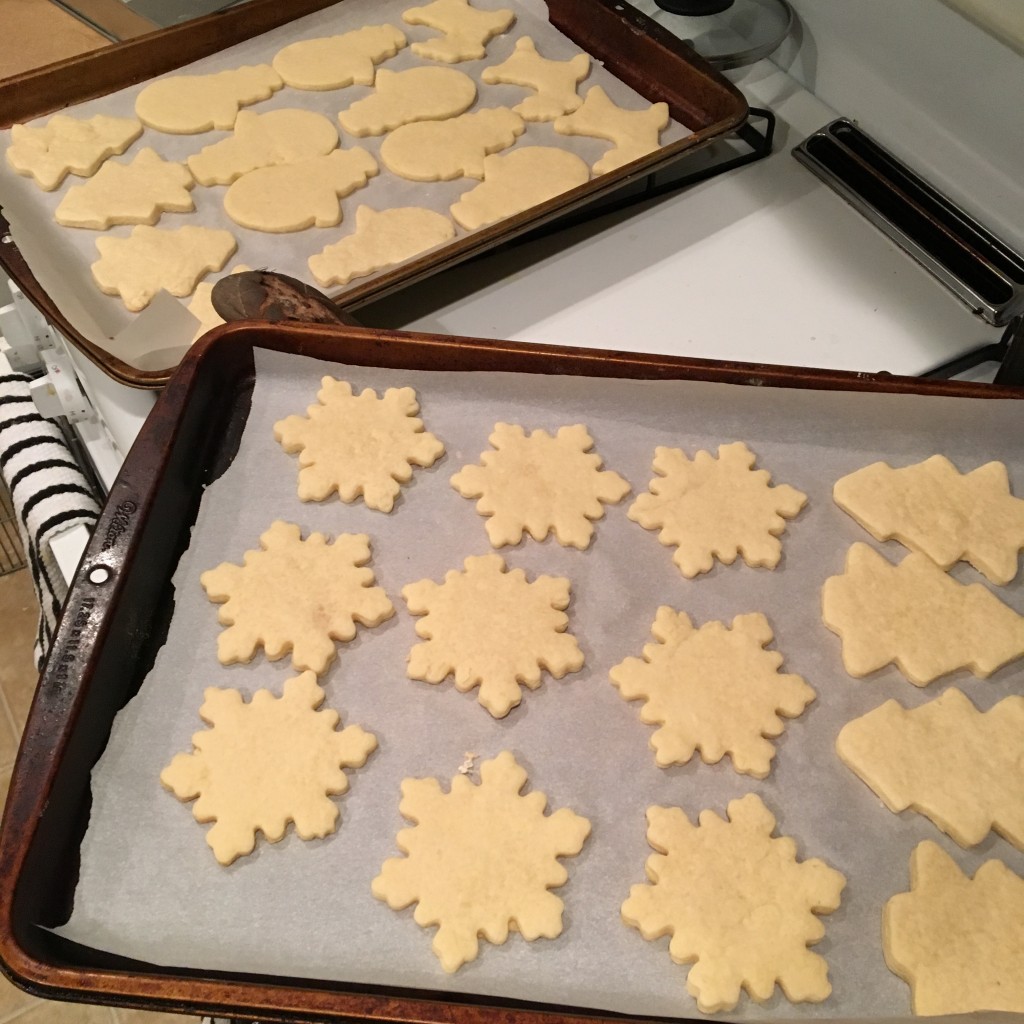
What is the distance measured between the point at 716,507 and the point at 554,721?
12.2 inches

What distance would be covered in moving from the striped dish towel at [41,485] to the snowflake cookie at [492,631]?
612 mm

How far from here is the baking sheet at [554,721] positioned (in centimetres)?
83

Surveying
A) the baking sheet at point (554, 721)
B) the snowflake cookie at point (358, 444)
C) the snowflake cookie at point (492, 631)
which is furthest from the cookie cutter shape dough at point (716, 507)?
the snowflake cookie at point (358, 444)

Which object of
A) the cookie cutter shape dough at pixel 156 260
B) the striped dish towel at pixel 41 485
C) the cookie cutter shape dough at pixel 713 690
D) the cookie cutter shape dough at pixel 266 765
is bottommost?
the striped dish towel at pixel 41 485

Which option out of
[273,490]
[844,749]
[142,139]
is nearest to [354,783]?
[273,490]

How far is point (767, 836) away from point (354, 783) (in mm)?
386

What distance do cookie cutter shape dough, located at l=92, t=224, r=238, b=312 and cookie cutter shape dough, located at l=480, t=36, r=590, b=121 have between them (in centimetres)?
56

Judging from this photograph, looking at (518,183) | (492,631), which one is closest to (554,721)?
(492,631)

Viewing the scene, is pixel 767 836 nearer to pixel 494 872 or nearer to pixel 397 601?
pixel 494 872

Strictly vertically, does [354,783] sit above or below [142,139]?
below

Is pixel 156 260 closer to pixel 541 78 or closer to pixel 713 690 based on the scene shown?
pixel 541 78

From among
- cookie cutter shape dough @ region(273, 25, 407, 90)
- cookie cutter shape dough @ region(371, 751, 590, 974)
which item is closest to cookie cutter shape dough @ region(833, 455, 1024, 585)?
cookie cutter shape dough @ region(371, 751, 590, 974)

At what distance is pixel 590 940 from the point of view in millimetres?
835

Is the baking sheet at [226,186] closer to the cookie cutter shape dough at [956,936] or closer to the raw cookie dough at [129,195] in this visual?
the raw cookie dough at [129,195]
